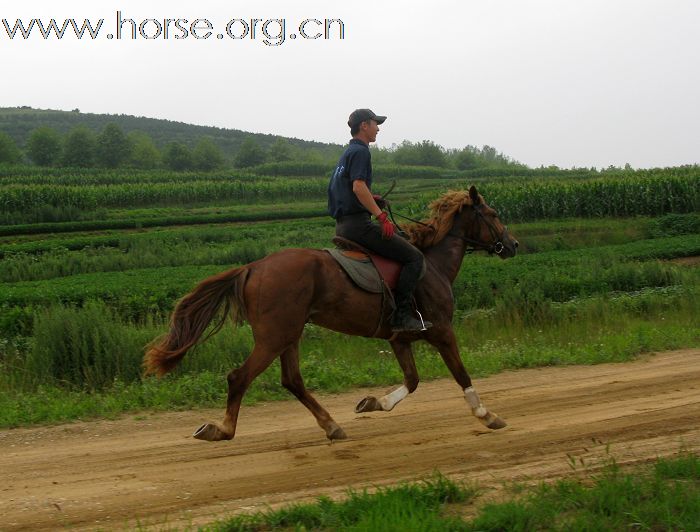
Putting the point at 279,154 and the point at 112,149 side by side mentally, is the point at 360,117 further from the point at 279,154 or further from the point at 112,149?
the point at 279,154

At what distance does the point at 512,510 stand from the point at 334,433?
112 inches

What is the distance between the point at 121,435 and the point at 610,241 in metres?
32.1

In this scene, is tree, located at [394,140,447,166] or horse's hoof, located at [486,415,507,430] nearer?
horse's hoof, located at [486,415,507,430]

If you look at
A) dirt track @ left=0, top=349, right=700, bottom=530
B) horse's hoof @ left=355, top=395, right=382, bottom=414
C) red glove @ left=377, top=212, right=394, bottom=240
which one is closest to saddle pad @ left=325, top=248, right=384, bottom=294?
red glove @ left=377, top=212, right=394, bottom=240

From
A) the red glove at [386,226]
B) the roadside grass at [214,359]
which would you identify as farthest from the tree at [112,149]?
the red glove at [386,226]

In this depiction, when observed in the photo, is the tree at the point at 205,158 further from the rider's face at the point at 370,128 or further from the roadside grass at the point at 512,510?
the roadside grass at the point at 512,510

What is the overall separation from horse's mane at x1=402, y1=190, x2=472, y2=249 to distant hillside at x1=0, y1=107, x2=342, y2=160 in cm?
13218

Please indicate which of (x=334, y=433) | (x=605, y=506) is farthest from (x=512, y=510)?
(x=334, y=433)

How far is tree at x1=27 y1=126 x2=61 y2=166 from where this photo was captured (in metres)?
93.6

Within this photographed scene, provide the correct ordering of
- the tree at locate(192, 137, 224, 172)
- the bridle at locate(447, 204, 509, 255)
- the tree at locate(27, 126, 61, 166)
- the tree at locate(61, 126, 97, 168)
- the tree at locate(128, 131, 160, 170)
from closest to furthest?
the bridle at locate(447, 204, 509, 255), the tree at locate(61, 126, 97, 168), the tree at locate(27, 126, 61, 166), the tree at locate(192, 137, 224, 172), the tree at locate(128, 131, 160, 170)

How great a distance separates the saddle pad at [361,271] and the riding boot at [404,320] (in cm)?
26

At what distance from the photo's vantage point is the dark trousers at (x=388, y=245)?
8359 millimetres

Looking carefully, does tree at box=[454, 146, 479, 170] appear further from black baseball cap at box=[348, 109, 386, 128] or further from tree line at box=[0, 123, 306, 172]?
black baseball cap at box=[348, 109, 386, 128]

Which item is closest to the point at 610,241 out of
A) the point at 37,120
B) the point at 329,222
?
the point at 329,222
